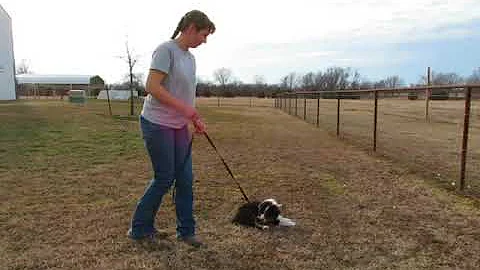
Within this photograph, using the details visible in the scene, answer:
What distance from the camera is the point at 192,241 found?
3.55 meters

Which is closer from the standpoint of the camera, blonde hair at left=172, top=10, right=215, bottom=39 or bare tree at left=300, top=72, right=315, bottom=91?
blonde hair at left=172, top=10, right=215, bottom=39

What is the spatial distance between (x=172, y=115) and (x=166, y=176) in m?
0.48

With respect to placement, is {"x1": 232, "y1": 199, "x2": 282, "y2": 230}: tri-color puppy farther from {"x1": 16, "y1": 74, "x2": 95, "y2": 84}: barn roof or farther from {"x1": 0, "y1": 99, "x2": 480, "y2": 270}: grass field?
{"x1": 16, "y1": 74, "x2": 95, "y2": 84}: barn roof

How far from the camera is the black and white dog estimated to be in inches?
157

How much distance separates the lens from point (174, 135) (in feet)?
11.2

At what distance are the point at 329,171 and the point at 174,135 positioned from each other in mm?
4043

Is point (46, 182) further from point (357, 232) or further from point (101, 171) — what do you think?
point (357, 232)

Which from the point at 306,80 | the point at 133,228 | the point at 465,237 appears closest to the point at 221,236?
the point at 133,228

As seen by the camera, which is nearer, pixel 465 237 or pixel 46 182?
pixel 465 237

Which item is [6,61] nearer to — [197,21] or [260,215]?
[260,215]

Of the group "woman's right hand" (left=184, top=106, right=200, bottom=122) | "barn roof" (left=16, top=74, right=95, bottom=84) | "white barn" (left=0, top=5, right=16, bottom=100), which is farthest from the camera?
"barn roof" (left=16, top=74, right=95, bottom=84)

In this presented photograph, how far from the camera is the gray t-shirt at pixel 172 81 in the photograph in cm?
317

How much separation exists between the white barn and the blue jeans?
142 ft

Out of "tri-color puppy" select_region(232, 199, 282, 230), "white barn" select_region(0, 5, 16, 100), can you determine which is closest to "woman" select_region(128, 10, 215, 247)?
"tri-color puppy" select_region(232, 199, 282, 230)
